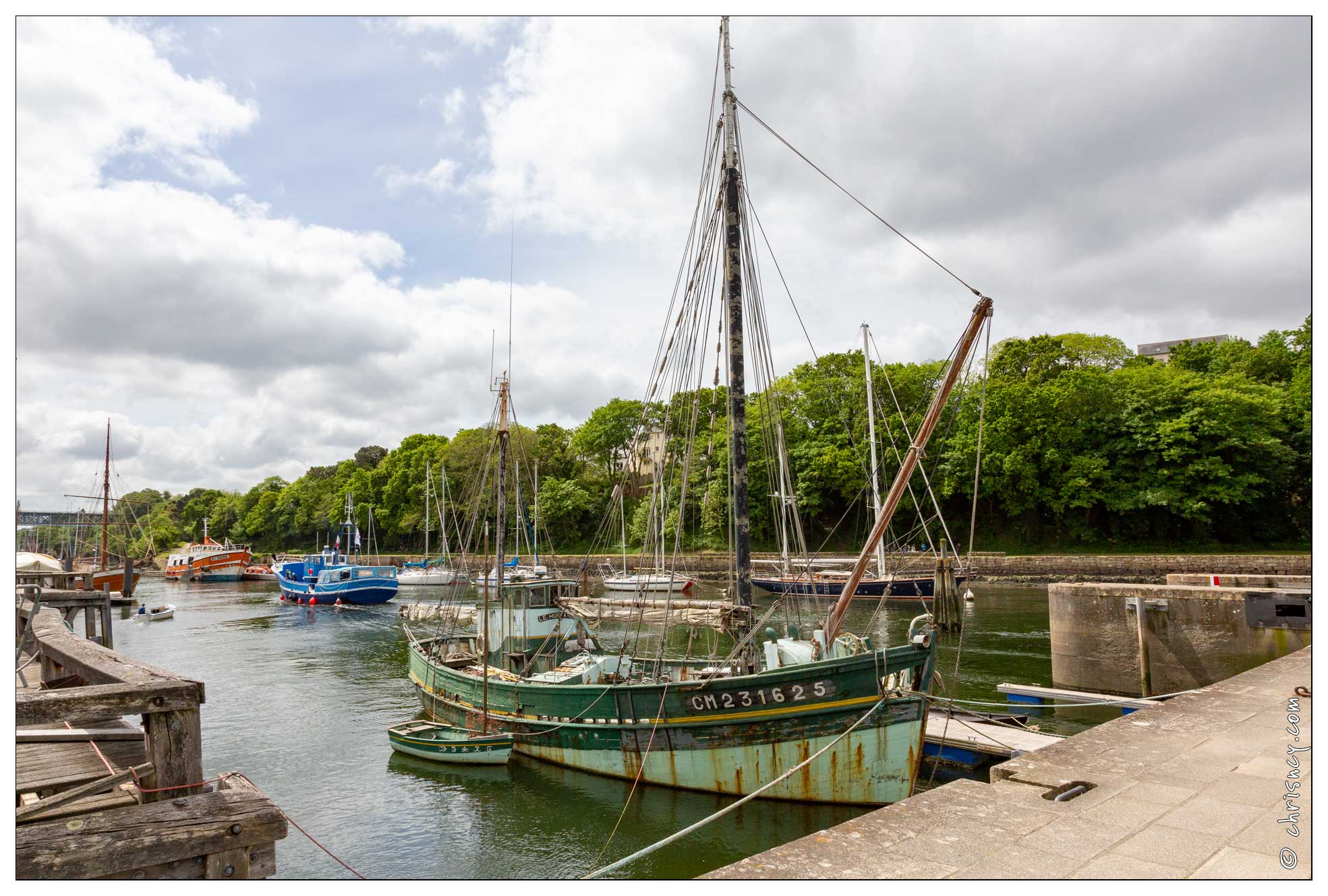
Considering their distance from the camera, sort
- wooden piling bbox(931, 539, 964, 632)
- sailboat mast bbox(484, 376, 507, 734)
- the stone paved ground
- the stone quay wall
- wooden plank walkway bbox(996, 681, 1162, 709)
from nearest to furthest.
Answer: the stone paved ground
wooden plank walkway bbox(996, 681, 1162, 709)
sailboat mast bbox(484, 376, 507, 734)
wooden piling bbox(931, 539, 964, 632)
the stone quay wall

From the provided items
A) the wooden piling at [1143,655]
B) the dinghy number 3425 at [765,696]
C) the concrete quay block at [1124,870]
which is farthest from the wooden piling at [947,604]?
the concrete quay block at [1124,870]

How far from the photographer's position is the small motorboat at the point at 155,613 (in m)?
44.3

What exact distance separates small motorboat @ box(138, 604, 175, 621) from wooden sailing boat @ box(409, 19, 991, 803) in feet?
122

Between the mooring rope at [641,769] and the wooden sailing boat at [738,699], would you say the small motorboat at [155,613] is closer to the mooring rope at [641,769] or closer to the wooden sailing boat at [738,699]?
the wooden sailing boat at [738,699]

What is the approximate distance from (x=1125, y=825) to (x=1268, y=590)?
45.6ft

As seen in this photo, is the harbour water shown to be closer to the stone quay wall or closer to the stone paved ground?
the stone paved ground

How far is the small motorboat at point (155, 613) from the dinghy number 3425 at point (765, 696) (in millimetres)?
44867

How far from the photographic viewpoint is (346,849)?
39.0 feet

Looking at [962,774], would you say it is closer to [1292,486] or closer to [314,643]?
[314,643]

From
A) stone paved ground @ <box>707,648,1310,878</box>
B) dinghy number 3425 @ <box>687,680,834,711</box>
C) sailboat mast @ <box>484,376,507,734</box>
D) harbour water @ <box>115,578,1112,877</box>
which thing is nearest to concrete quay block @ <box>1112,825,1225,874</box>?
stone paved ground @ <box>707,648,1310,878</box>

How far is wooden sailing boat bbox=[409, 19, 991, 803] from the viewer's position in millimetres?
11336

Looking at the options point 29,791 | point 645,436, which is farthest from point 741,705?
point 29,791

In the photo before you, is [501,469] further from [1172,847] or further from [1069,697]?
[1172,847]

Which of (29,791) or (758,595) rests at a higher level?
(29,791)
